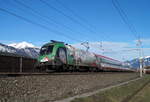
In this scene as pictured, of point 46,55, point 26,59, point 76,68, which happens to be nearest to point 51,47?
point 46,55

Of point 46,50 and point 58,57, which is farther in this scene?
point 46,50

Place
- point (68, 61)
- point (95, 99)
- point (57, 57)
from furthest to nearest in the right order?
point (68, 61), point (57, 57), point (95, 99)

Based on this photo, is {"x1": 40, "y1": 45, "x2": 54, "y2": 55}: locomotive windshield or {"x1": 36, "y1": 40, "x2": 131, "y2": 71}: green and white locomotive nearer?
{"x1": 36, "y1": 40, "x2": 131, "y2": 71}: green and white locomotive

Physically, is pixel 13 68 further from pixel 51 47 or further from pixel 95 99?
pixel 95 99

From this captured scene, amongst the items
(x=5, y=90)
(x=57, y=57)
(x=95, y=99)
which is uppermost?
(x=57, y=57)

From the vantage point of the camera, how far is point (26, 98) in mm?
8742

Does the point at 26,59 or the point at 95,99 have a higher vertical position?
the point at 26,59

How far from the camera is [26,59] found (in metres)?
28.5

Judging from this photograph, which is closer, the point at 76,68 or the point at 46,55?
the point at 46,55

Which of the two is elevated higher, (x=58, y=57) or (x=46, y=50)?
(x=46, y=50)

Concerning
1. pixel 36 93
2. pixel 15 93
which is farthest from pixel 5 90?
pixel 36 93

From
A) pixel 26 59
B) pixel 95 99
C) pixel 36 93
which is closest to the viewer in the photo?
pixel 36 93

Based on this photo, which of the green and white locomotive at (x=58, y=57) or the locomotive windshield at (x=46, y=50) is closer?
the green and white locomotive at (x=58, y=57)

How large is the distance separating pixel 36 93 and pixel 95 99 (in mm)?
2984
